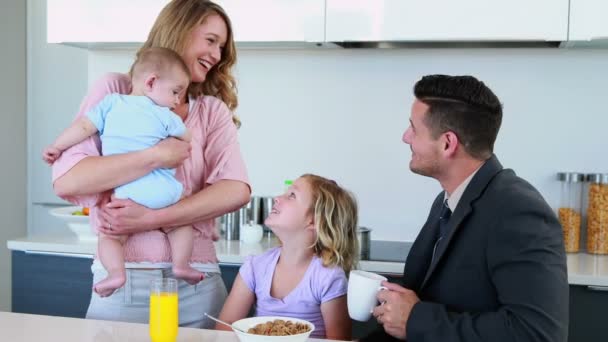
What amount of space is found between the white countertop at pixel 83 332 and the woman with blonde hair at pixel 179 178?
113 millimetres

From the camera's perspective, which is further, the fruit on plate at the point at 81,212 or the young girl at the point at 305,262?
the fruit on plate at the point at 81,212

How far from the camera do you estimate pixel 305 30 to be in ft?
9.68

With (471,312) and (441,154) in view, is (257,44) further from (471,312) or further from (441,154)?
(471,312)

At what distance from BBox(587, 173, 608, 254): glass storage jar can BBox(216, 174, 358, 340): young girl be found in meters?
1.24

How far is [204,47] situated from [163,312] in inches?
28.3

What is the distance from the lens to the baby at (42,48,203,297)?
1841 millimetres

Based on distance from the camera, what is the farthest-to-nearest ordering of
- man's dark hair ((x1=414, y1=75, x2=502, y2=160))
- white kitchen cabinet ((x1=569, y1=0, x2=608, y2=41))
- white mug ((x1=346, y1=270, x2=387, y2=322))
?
white kitchen cabinet ((x1=569, y1=0, x2=608, y2=41)) → man's dark hair ((x1=414, y1=75, x2=502, y2=160)) → white mug ((x1=346, y1=270, x2=387, y2=322))

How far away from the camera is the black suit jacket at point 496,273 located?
1.57 metres

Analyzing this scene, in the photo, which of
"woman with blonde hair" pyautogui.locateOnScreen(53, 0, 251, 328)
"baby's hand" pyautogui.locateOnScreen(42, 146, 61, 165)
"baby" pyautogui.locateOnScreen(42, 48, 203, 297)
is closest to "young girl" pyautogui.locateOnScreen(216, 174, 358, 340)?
"woman with blonde hair" pyautogui.locateOnScreen(53, 0, 251, 328)

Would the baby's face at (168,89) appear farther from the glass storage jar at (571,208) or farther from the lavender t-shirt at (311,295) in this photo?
the glass storage jar at (571,208)

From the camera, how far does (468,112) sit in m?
1.82

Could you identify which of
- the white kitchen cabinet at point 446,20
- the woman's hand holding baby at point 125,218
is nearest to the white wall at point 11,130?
the white kitchen cabinet at point 446,20

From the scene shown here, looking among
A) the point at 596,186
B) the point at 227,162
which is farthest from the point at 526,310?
the point at 596,186

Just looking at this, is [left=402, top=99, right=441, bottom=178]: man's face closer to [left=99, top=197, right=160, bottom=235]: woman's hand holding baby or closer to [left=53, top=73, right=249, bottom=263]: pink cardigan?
[left=53, top=73, right=249, bottom=263]: pink cardigan
